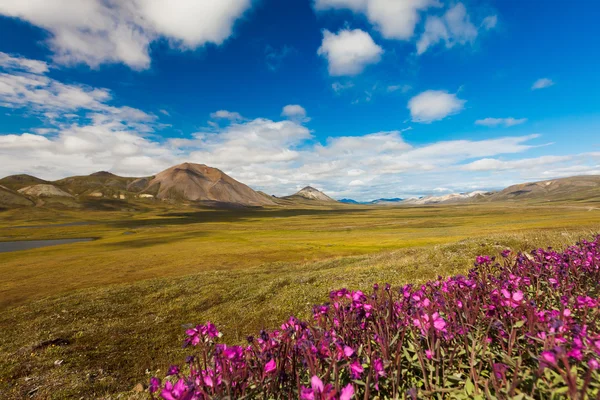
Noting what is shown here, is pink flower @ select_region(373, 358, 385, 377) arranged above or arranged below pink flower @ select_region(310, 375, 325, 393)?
below

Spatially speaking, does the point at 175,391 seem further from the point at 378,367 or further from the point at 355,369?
the point at 378,367

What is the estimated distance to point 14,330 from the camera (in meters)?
18.1

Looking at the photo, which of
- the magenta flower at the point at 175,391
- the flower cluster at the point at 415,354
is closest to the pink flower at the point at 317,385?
the flower cluster at the point at 415,354

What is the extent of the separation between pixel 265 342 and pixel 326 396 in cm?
171

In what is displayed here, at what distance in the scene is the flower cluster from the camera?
3.28 m

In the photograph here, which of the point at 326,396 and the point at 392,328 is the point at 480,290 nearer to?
the point at 392,328

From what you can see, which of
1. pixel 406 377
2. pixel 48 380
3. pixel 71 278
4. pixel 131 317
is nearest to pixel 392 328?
pixel 406 377

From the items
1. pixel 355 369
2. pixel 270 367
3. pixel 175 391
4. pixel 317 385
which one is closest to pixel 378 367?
pixel 355 369

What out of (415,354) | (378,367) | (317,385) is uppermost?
(317,385)

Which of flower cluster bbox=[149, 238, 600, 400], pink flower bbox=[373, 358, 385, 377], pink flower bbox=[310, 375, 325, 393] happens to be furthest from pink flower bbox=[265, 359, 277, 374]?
pink flower bbox=[373, 358, 385, 377]

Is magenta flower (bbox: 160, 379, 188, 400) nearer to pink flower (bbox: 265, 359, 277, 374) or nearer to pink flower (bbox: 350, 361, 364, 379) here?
pink flower (bbox: 265, 359, 277, 374)

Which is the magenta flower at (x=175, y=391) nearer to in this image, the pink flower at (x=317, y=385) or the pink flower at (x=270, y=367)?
the pink flower at (x=270, y=367)

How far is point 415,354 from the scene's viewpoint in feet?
15.3

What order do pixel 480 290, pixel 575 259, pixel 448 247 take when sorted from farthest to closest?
pixel 448 247
pixel 575 259
pixel 480 290
